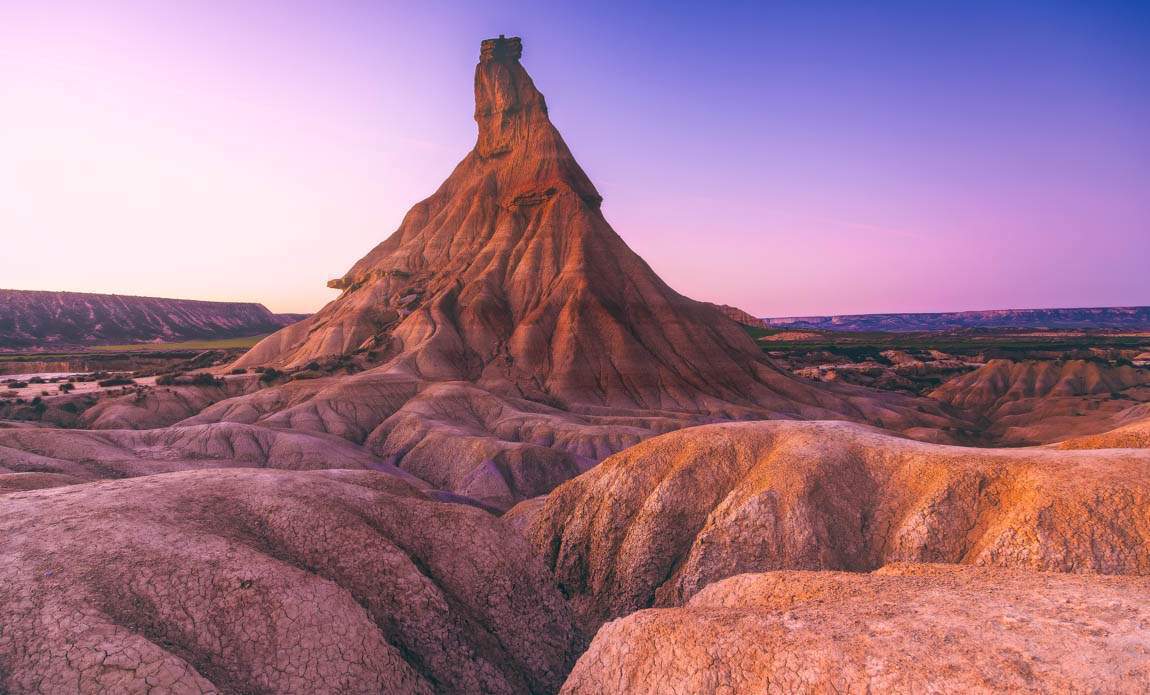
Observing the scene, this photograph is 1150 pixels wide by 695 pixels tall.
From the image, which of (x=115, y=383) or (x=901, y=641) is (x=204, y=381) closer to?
(x=115, y=383)

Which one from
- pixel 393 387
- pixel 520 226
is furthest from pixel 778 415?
pixel 520 226

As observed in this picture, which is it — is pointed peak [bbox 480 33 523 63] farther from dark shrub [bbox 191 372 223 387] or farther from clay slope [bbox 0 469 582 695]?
clay slope [bbox 0 469 582 695]

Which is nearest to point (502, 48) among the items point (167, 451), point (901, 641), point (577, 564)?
point (167, 451)

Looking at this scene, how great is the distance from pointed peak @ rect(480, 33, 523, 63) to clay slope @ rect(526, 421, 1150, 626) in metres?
A: 85.8

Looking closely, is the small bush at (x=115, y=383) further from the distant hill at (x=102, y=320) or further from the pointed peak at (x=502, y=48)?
the distant hill at (x=102, y=320)

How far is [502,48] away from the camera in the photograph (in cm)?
9119

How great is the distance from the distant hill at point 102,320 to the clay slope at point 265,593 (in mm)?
145908

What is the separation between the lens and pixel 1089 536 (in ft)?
41.1

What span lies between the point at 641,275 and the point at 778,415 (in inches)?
1027

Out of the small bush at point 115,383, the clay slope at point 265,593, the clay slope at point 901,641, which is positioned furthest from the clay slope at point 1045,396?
the small bush at point 115,383

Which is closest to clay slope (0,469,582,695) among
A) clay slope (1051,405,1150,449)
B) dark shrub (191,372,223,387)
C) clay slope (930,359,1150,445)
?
clay slope (1051,405,1150,449)

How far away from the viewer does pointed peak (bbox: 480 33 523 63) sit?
3580 inches

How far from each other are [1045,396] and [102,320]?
18718 centimetres

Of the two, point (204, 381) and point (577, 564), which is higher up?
point (204, 381)
